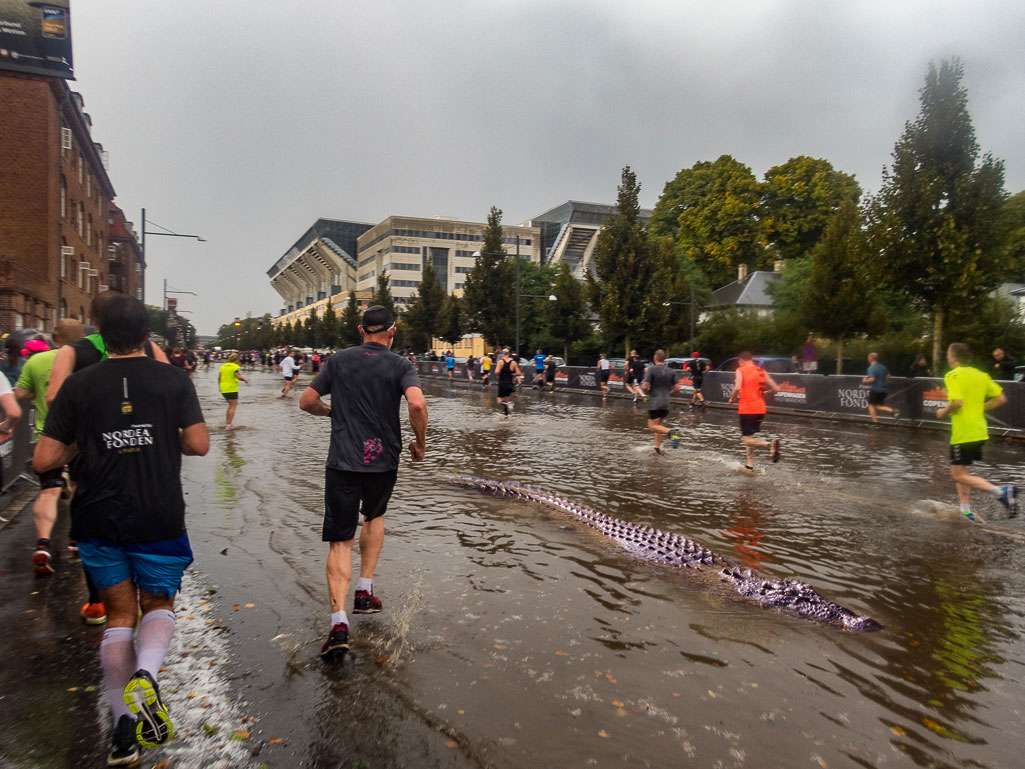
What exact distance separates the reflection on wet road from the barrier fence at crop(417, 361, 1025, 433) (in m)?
6.79

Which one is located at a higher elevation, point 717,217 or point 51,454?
point 717,217

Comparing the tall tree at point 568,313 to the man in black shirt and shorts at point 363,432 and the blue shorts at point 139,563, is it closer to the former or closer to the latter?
the man in black shirt and shorts at point 363,432

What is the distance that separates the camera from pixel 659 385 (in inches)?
502

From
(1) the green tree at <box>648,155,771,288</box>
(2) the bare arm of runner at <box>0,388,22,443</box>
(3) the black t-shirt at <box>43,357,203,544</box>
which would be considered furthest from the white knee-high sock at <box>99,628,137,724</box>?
(1) the green tree at <box>648,155,771,288</box>

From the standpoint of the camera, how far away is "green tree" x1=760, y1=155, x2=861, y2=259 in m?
52.7

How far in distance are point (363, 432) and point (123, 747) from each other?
1.91 meters

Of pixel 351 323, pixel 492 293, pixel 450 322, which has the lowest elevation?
pixel 450 322

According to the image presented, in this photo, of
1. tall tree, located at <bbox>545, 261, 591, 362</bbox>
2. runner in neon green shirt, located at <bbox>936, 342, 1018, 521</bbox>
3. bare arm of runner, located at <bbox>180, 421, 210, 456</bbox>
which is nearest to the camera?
bare arm of runner, located at <bbox>180, 421, 210, 456</bbox>

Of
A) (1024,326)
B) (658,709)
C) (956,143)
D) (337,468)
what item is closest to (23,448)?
(337,468)

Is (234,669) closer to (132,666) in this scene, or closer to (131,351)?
(132,666)

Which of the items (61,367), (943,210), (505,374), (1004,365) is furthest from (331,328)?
(61,367)

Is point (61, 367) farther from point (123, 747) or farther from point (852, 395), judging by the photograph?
point (852, 395)

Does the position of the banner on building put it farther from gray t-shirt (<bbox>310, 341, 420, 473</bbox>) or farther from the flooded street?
gray t-shirt (<bbox>310, 341, 420, 473</bbox>)

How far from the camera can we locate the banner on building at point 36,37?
3212cm
